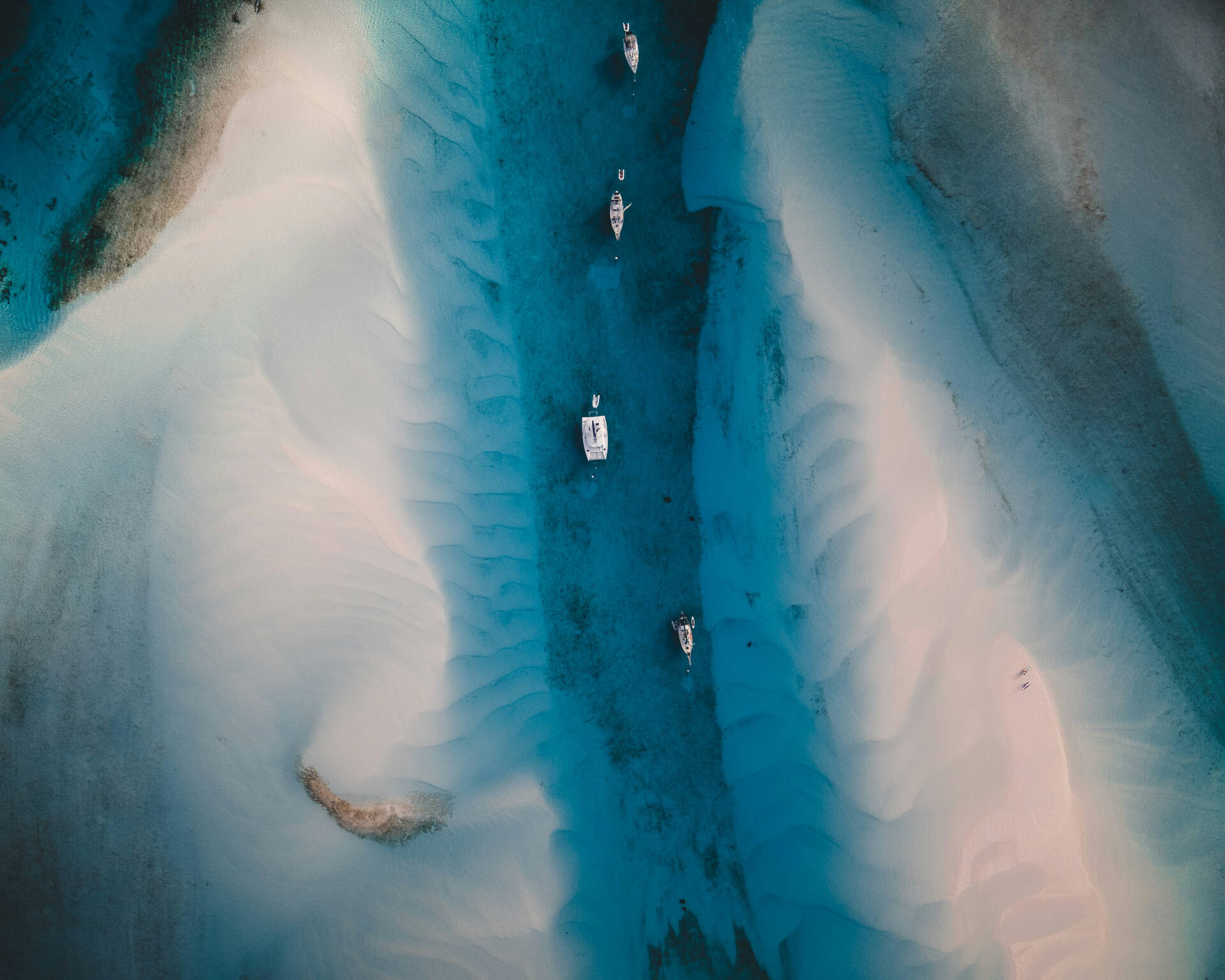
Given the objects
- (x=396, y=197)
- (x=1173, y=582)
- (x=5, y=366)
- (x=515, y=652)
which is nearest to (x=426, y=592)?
(x=515, y=652)

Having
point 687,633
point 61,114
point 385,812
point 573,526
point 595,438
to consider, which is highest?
point 61,114

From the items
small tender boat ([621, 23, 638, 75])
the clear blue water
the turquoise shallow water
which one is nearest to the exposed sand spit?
the clear blue water

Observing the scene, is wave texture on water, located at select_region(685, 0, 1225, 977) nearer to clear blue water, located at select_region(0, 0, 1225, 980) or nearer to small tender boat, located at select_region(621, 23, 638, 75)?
clear blue water, located at select_region(0, 0, 1225, 980)

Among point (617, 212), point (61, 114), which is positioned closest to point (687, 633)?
point (617, 212)

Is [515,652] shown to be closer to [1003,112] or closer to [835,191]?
[835,191]

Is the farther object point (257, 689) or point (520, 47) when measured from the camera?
point (520, 47)

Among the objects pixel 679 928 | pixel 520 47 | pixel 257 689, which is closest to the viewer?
pixel 257 689

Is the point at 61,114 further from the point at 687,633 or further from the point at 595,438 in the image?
the point at 687,633
